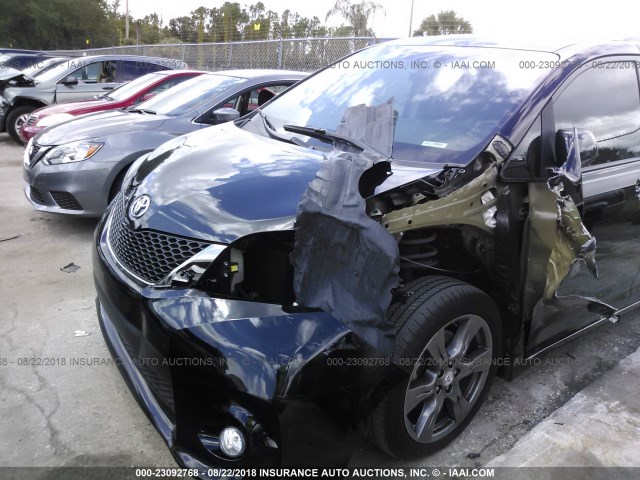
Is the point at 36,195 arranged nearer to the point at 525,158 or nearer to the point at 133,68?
the point at 525,158

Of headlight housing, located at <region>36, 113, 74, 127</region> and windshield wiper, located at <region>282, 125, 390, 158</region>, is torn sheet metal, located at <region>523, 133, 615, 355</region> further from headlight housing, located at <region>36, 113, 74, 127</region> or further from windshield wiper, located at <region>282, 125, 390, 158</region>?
headlight housing, located at <region>36, 113, 74, 127</region>

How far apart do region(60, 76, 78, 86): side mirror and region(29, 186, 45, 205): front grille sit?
5852mm

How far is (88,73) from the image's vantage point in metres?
10.1

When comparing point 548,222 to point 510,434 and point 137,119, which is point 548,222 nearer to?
point 510,434

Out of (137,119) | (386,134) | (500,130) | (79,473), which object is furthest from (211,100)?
(79,473)

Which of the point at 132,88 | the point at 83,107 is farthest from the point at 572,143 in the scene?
the point at 83,107

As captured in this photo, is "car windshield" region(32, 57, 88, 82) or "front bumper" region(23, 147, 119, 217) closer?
"front bumper" region(23, 147, 119, 217)

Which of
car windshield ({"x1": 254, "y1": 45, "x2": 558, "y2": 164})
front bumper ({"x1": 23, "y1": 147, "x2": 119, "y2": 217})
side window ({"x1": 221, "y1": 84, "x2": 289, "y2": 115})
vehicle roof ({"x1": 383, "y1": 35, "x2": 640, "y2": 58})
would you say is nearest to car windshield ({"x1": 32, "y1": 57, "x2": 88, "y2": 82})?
side window ({"x1": 221, "y1": 84, "x2": 289, "y2": 115})

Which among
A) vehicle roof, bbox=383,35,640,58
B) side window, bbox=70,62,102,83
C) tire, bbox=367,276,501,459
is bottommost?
tire, bbox=367,276,501,459

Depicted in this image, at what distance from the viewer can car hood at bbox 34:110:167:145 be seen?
487cm

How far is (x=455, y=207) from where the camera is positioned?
2.19 meters

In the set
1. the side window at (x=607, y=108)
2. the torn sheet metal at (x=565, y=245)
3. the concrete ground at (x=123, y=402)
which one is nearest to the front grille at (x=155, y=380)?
the concrete ground at (x=123, y=402)

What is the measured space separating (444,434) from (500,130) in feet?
4.69

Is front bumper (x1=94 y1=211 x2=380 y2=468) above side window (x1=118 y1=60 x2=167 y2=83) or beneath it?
beneath
